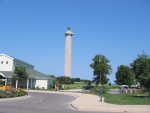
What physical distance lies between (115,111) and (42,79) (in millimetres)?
52185

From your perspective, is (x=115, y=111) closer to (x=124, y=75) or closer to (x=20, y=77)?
(x=20, y=77)

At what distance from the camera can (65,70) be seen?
328ft

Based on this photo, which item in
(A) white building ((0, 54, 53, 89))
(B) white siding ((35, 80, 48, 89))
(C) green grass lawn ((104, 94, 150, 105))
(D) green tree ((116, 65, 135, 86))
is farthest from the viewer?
(D) green tree ((116, 65, 135, 86))

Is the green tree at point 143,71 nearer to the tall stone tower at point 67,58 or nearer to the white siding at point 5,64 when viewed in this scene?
the white siding at point 5,64

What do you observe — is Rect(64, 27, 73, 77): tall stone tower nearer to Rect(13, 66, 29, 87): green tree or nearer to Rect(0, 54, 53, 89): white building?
Rect(0, 54, 53, 89): white building

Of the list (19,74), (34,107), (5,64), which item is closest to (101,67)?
(19,74)

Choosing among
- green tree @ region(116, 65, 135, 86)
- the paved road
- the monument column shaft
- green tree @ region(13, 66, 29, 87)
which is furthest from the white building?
the paved road

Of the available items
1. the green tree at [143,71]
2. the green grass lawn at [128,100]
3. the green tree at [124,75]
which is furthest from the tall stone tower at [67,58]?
the green grass lawn at [128,100]

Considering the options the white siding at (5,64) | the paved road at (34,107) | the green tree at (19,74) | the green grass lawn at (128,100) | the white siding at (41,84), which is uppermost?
the white siding at (5,64)

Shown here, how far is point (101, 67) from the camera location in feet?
223

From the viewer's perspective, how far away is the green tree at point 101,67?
68.2m

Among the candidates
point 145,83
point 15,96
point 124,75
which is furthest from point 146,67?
point 124,75

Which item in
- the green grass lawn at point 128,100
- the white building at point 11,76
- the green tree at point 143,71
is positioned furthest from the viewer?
the white building at point 11,76

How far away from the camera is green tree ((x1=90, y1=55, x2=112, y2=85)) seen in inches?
2685
